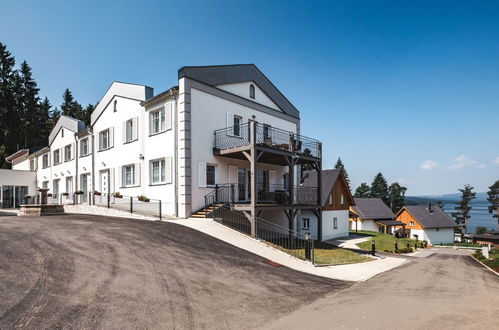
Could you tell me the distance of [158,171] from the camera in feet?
61.0

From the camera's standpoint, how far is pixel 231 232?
14.8 m

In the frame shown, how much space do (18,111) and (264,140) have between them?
50.1 metres

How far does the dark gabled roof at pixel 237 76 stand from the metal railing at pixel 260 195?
→ 628 centimetres

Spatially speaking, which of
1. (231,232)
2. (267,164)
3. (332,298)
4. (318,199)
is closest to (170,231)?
(231,232)

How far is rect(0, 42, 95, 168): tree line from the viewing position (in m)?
47.4

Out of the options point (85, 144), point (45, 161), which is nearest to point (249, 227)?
point (85, 144)

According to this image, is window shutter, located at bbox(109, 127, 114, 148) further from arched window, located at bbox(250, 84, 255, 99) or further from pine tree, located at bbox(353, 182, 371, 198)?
pine tree, located at bbox(353, 182, 371, 198)

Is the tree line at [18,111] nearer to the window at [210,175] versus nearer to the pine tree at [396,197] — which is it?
the window at [210,175]

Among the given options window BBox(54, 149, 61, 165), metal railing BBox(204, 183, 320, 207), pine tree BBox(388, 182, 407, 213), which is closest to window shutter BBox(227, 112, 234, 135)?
metal railing BBox(204, 183, 320, 207)

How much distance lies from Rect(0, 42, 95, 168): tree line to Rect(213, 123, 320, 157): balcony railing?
42.1 metres

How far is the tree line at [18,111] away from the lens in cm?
4744

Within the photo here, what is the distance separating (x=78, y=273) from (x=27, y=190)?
32.4m

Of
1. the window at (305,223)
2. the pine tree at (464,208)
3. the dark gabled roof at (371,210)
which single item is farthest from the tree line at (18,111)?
the pine tree at (464,208)

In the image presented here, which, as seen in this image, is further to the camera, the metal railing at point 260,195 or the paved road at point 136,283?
the metal railing at point 260,195
